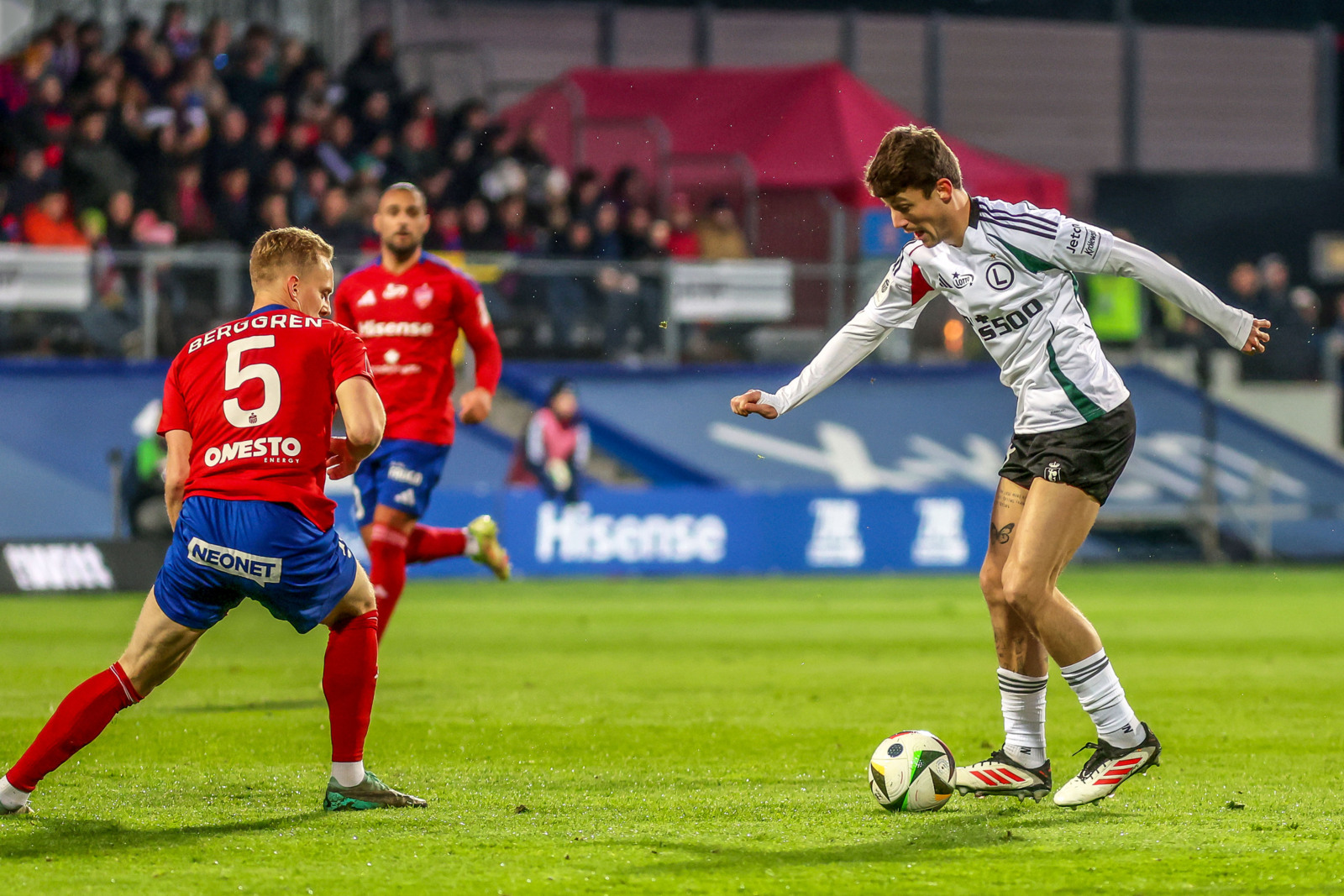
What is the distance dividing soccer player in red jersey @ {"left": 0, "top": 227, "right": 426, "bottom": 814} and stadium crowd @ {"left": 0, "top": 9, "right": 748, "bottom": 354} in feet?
41.5

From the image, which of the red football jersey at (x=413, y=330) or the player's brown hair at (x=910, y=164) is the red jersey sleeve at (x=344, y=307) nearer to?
the red football jersey at (x=413, y=330)

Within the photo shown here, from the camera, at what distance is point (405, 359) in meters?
9.23

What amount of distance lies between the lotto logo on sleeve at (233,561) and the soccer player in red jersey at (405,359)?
3449 millimetres

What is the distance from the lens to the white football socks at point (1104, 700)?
6.19 m

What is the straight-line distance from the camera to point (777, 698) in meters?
9.43

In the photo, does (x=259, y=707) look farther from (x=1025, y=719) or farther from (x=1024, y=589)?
(x=1024, y=589)

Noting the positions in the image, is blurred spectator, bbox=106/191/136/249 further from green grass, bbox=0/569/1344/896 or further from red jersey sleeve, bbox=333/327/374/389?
red jersey sleeve, bbox=333/327/374/389

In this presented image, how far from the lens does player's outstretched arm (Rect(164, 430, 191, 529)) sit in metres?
5.71

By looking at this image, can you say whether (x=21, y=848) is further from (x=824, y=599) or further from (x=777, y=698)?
(x=824, y=599)

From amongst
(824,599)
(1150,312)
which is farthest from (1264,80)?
(824,599)

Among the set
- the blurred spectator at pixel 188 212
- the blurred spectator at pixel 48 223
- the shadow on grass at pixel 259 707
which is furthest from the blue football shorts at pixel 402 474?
the blurred spectator at pixel 188 212

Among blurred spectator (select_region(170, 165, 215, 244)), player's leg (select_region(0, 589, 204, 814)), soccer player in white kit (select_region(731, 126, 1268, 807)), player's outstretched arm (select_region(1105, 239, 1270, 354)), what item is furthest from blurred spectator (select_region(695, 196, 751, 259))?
player's leg (select_region(0, 589, 204, 814))

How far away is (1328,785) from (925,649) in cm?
569

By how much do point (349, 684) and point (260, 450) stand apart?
32.1 inches
